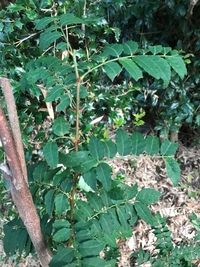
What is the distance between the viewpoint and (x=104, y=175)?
0.69m

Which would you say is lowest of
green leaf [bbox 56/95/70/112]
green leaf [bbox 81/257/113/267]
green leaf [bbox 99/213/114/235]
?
green leaf [bbox 99/213/114/235]

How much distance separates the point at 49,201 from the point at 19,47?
0.96m

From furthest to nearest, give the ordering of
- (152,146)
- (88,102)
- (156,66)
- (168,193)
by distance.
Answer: (168,193), (88,102), (152,146), (156,66)

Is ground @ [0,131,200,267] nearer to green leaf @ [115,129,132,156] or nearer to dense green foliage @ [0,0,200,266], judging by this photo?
dense green foliage @ [0,0,200,266]

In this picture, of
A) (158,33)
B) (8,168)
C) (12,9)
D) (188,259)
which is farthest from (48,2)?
(188,259)

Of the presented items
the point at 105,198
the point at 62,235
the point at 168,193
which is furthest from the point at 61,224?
the point at 168,193

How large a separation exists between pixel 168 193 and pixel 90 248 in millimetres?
1358

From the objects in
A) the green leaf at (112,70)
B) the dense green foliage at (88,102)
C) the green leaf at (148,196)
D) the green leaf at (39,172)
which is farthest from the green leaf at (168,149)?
the green leaf at (39,172)

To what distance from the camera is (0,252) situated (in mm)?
1649

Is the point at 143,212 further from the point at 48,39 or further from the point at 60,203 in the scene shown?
the point at 48,39

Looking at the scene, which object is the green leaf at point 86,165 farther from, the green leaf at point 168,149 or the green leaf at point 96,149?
the green leaf at point 168,149

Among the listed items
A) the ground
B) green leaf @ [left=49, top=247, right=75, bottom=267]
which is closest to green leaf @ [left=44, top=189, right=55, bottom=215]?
green leaf @ [left=49, top=247, right=75, bottom=267]

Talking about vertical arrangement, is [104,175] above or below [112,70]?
below

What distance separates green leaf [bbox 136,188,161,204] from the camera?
779 mm
